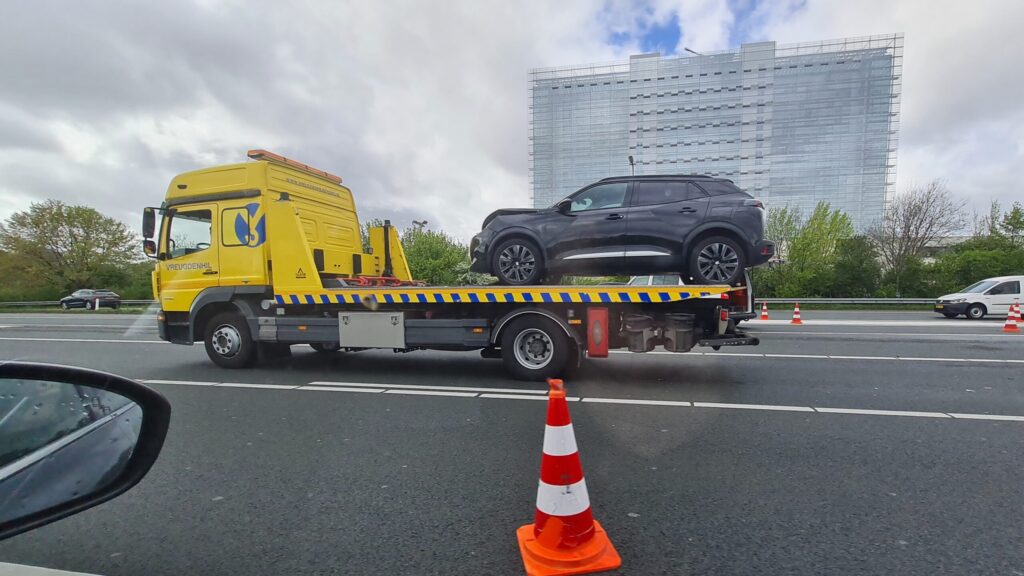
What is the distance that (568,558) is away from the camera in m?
2.25

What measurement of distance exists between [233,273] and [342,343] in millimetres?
1971

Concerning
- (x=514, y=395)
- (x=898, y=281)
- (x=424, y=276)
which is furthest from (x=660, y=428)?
(x=898, y=281)

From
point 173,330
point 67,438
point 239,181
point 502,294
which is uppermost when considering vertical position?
point 239,181

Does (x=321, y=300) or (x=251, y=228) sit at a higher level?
(x=251, y=228)

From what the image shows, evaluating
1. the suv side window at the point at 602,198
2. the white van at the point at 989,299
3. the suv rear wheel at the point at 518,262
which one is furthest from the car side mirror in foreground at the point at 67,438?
the white van at the point at 989,299

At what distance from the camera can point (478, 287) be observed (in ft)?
21.6

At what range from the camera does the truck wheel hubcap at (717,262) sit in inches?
251

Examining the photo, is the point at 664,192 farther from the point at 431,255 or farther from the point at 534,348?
the point at 431,255

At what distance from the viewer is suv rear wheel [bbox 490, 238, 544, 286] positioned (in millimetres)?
7020

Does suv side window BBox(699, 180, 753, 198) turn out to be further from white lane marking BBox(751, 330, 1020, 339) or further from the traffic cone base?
white lane marking BBox(751, 330, 1020, 339)

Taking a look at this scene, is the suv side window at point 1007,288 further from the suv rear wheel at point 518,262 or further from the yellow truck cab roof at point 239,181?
the yellow truck cab roof at point 239,181

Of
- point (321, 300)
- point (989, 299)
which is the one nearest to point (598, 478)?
point (321, 300)

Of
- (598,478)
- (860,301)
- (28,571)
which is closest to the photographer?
(28,571)

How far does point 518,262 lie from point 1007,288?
19.4 metres
